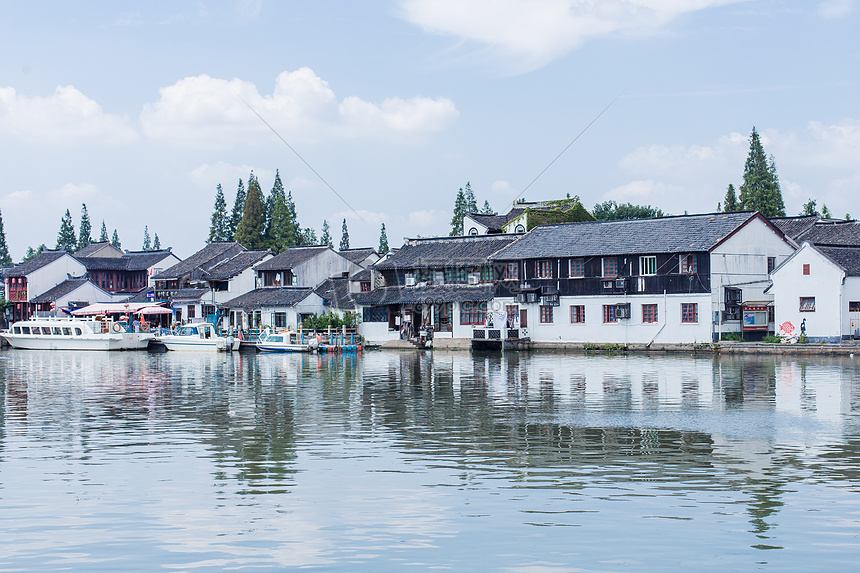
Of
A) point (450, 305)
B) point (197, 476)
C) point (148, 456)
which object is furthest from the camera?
point (450, 305)

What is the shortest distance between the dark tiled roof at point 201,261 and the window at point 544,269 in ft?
119

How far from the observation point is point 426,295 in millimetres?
67375

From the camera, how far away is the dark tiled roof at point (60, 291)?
301 feet

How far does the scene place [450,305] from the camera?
66938 mm

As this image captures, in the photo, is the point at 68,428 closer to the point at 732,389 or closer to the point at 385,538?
the point at 385,538

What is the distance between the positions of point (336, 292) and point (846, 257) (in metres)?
37.4

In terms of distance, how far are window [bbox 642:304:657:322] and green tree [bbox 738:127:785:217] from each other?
3856cm


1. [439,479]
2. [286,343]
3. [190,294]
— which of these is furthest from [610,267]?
[439,479]

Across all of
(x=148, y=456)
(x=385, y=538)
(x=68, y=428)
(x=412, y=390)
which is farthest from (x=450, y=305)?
(x=385, y=538)

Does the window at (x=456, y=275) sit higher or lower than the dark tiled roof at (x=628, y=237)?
lower

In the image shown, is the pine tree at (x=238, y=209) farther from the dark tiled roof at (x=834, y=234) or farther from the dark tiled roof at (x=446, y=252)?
the dark tiled roof at (x=834, y=234)

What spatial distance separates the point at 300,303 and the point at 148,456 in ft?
169

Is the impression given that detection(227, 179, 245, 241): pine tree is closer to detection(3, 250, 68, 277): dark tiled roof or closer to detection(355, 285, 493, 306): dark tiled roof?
detection(3, 250, 68, 277): dark tiled roof

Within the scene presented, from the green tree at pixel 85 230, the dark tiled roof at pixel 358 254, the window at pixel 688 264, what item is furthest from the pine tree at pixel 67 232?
the window at pixel 688 264
